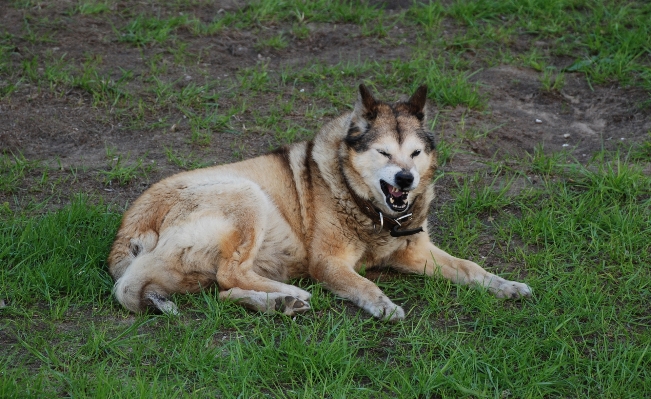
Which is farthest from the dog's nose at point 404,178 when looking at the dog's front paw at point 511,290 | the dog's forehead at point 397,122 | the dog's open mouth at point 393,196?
the dog's front paw at point 511,290

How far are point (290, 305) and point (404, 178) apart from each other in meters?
1.02

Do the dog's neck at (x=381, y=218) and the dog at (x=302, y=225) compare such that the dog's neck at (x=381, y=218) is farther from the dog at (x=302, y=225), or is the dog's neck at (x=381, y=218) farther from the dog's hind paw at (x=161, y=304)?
the dog's hind paw at (x=161, y=304)

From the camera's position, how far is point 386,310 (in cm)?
443

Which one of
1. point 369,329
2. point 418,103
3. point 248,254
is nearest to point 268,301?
point 248,254

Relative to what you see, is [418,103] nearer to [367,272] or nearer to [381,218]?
[381,218]

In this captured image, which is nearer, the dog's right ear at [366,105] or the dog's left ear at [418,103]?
the dog's right ear at [366,105]

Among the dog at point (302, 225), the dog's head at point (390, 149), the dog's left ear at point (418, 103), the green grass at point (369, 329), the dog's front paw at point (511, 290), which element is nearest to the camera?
the green grass at point (369, 329)

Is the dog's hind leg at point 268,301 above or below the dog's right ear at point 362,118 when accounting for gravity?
below

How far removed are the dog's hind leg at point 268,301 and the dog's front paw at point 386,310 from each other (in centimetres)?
37

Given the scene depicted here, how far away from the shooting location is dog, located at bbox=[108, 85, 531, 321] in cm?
454

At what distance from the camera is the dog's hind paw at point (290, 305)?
14.4ft

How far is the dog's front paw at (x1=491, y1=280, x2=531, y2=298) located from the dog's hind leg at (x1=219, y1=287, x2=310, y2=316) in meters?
1.16

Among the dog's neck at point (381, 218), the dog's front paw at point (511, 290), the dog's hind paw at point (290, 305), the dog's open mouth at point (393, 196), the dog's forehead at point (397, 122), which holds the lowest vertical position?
the dog's front paw at point (511, 290)

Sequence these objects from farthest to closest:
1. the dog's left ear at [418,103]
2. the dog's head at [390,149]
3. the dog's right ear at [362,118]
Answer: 1. the dog's left ear at [418,103]
2. the dog's right ear at [362,118]
3. the dog's head at [390,149]
